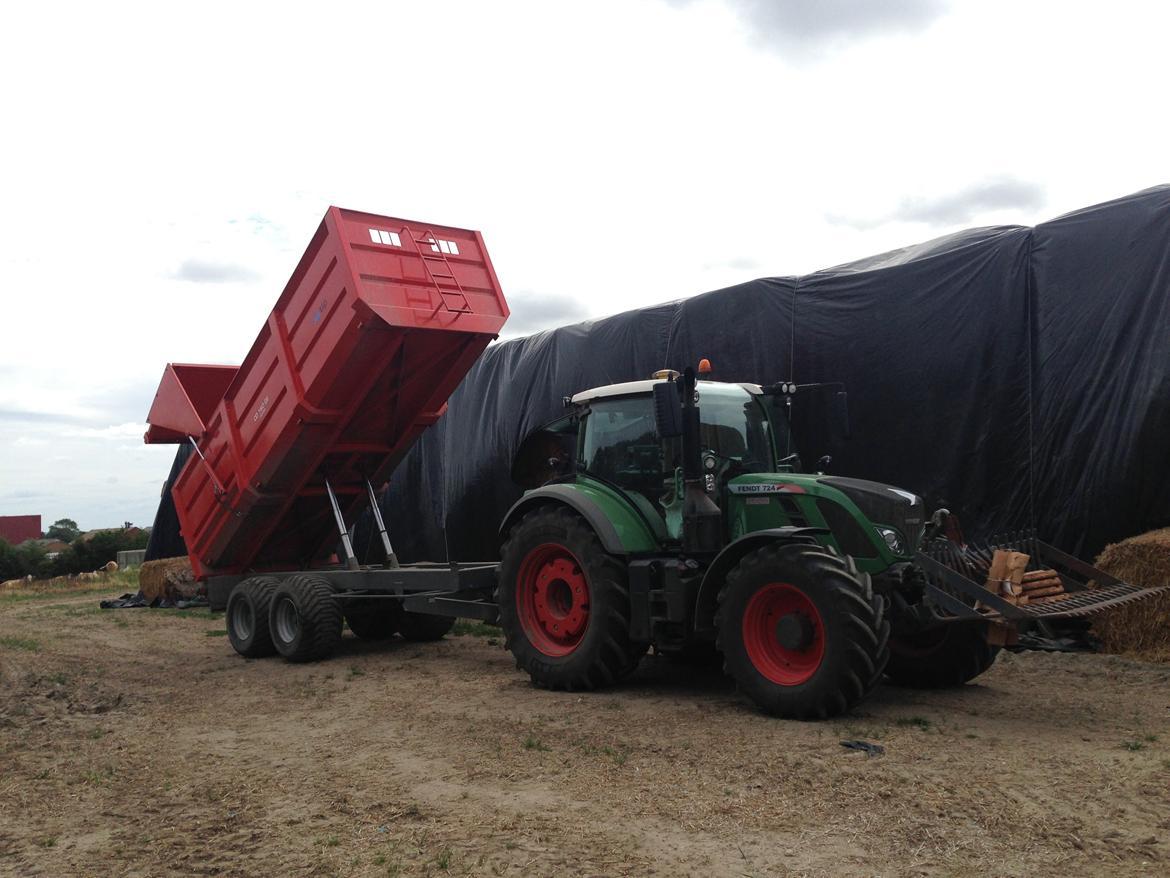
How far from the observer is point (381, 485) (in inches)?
397

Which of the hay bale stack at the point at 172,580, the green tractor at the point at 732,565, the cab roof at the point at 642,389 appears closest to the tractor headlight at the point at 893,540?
the green tractor at the point at 732,565

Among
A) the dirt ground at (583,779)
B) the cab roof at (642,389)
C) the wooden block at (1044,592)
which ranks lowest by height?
the dirt ground at (583,779)

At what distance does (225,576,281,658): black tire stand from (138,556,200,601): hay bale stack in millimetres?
5763

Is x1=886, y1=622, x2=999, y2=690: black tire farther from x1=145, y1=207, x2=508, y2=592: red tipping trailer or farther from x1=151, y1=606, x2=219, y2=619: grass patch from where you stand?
x1=151, y1=606, x2=219, y2=619: grass patch

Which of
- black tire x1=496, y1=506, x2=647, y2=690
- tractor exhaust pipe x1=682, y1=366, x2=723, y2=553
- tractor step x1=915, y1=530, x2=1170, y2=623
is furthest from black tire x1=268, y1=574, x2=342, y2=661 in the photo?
tractor step x1=915, y1=530, x2=1170, y2=623

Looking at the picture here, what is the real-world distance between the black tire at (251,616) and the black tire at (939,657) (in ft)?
18.3

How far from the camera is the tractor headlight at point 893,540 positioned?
6050mm

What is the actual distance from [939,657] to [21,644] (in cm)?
887

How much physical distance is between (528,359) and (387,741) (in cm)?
803

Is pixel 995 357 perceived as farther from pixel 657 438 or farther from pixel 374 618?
pixel 374 618

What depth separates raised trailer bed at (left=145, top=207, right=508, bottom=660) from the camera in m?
8.14

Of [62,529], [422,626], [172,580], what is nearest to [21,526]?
[62,529]

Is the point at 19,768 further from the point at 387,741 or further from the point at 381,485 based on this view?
the point at 381,485

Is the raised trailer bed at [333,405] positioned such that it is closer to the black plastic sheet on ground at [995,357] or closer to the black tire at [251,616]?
the black tire at [251,616]
